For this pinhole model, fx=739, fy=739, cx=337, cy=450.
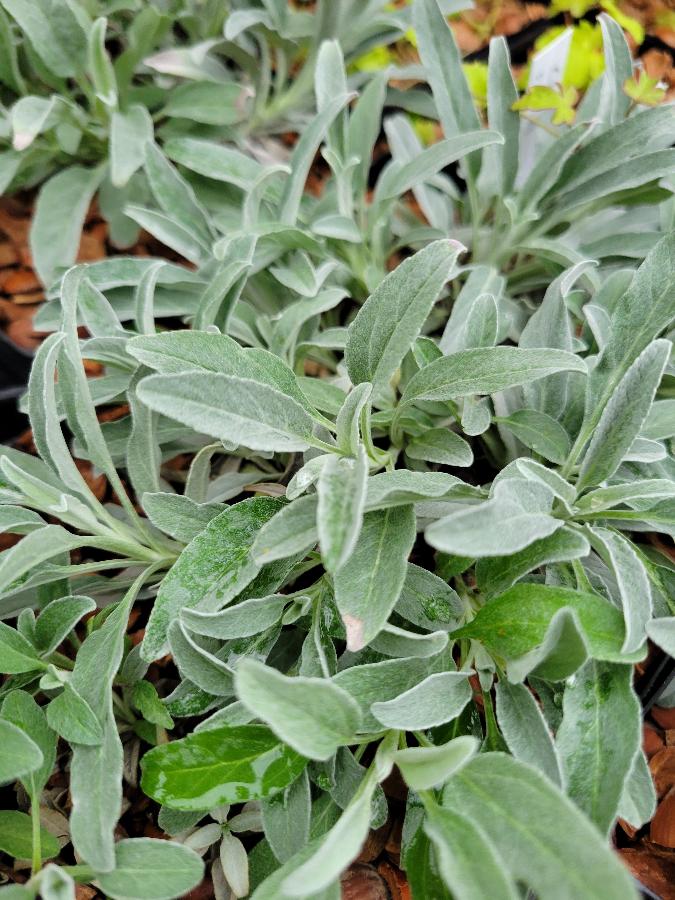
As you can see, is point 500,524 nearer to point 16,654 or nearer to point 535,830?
point 535,830

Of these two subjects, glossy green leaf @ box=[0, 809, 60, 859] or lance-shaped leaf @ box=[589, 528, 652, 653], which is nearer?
lance-shaped leaf @ box=[589, 528, 652, 653]

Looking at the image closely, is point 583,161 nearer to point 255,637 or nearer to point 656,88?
point 656,88

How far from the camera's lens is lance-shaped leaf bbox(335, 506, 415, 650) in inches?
24.3

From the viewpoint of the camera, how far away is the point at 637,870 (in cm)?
82

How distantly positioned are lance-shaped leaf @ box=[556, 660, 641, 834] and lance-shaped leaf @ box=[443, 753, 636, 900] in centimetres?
8

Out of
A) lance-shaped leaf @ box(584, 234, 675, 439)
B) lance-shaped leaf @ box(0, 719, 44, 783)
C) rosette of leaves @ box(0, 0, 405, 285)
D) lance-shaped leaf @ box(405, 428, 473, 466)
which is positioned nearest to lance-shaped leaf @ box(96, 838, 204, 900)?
lance-shaped leaf @ box(0, 719, 44, 783)

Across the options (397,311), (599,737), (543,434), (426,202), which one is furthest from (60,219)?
(599,737)

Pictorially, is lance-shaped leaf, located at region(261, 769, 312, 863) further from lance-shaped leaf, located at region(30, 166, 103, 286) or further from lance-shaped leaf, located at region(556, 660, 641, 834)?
lance-shaped leaf, located at region(30, 166, 103, 286)

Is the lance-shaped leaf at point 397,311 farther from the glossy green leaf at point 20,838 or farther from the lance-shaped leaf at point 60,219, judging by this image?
the lance-shaped leaf at point 60,219

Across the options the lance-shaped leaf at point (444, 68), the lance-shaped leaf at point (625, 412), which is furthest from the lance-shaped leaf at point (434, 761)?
the lance-shaped leaf at point (444, 68)

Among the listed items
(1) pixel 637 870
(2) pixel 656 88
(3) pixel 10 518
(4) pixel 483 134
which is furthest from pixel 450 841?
(2) pixel 656 88

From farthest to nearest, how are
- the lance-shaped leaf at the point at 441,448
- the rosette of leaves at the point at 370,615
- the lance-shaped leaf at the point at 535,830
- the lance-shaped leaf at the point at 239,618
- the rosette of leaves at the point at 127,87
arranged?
the rosette of leaves at the point at 127,87 → the lance-shaped leaf at the point at 441,448 → the lance-shaped leaf at the point at 239,618 → the rosette of leaves at the point at 370,615 → the lance-shaped leaf at the point at 535,830

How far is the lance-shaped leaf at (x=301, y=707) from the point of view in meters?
0.54

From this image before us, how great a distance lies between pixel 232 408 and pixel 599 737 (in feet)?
1.37
